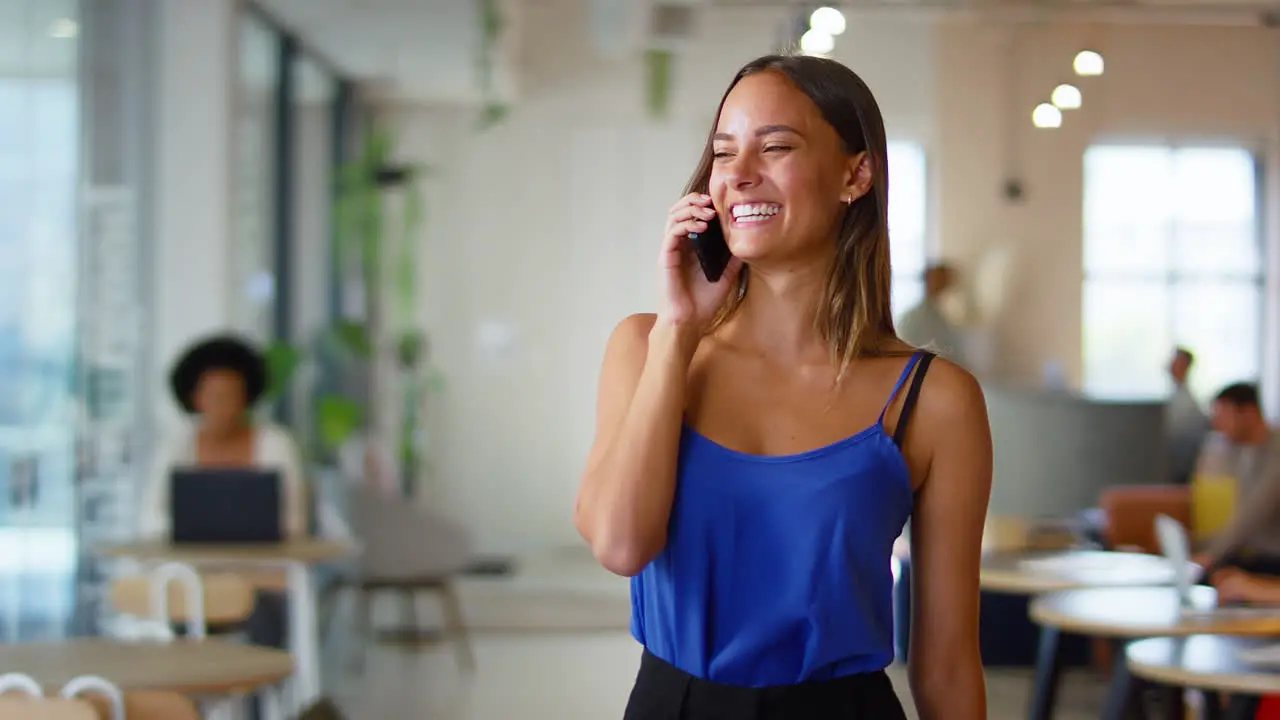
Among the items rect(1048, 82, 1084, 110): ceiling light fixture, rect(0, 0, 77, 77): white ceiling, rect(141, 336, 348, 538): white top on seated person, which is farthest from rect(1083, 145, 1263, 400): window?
rect(0, 0, 77, 77): white ceiling

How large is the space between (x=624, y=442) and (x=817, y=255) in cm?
28

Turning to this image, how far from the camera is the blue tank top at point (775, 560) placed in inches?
55.7

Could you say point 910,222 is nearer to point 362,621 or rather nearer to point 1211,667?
point 362,621

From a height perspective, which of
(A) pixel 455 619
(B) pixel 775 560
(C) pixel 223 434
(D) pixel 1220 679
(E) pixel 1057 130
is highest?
(E) pixel 1057 130

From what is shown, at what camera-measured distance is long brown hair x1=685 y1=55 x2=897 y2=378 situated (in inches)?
59.2

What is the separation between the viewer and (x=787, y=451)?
4.80 ft

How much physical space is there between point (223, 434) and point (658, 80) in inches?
132

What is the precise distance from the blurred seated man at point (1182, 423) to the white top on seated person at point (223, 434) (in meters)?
4.71

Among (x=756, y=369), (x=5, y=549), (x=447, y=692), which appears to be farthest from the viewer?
(x=447, y=692)

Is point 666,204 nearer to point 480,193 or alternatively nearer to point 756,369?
point 480,193

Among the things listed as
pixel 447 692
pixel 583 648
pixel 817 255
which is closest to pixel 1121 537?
pixel 583 648

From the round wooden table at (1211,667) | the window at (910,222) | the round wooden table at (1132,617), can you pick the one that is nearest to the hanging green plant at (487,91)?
the window at (910,222)

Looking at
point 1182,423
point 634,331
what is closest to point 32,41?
point 634,331

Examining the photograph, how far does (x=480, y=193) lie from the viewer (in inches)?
315
